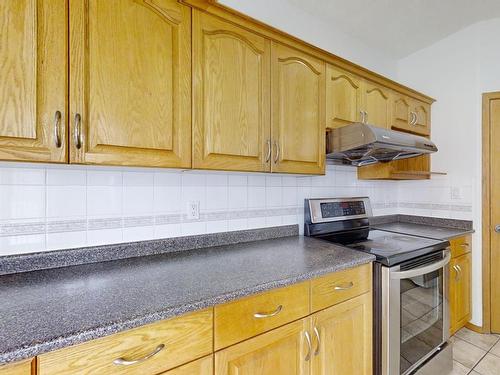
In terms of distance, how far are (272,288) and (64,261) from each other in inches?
35.3

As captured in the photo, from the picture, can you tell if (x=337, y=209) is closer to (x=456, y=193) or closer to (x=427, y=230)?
(x=427, y=230)

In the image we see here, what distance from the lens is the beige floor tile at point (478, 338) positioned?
2.08 metres

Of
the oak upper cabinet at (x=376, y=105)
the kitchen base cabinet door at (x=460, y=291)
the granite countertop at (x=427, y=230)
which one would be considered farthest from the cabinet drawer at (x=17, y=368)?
the kitchen base cabinet door at (x=460, y=291)

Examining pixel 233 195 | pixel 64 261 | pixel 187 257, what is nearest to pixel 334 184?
pixel 233 195

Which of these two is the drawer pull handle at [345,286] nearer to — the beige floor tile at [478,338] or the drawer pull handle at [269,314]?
the drawer pull handle at [269,314]

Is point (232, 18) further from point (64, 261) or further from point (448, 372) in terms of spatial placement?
point (448, 372)

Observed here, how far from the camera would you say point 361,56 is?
238 cm

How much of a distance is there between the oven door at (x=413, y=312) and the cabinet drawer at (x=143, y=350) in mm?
1017

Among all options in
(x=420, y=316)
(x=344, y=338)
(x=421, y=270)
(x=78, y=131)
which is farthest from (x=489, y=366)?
(x=78, y=131)

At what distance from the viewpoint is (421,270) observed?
5.05ft

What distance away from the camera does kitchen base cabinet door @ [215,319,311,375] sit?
928mm

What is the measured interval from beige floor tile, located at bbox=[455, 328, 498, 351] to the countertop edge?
1977mm

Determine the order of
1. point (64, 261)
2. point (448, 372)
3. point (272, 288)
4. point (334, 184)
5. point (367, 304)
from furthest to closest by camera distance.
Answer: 1. point (334, 184)
2. point (448, 372)
3. point (367, 304)
4. point (64, 261)
5. point (272, 288)

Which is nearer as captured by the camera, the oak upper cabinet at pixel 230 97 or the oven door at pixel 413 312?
the oak upper cabinet at pixel 230 97
